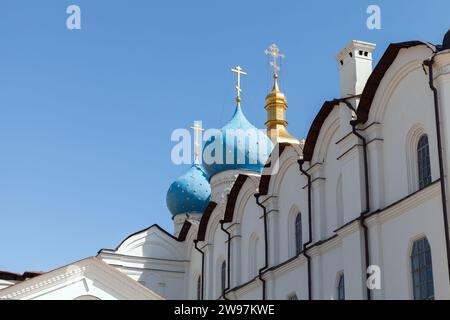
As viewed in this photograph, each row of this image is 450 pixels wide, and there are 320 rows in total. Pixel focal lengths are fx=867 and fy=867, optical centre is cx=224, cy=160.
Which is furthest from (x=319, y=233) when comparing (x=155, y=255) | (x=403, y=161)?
(x=155, y=255)

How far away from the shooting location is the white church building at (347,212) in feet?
57.4

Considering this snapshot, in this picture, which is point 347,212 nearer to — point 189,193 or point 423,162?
point 423,162

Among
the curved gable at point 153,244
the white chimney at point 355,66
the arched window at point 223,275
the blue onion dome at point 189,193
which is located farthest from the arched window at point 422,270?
the blue onion dome at point 189,193

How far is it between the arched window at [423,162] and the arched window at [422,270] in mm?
1261

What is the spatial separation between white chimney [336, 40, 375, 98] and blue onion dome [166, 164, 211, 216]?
47.5 feet

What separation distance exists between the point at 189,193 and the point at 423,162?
18293mm

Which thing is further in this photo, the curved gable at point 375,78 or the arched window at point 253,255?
the arched window at point 253,255

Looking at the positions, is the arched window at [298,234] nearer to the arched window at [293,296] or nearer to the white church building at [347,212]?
the white church building at [347,212]

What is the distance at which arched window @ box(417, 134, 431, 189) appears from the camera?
17922 millimetres

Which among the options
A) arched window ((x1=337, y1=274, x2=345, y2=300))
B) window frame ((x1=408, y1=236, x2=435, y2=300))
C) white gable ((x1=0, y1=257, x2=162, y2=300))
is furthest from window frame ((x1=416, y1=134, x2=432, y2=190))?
white gable ((x1=0, y1=257, x2=162, y2=300))

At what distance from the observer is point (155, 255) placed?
104ft

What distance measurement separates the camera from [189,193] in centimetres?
3553

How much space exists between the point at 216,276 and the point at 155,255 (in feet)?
13.1

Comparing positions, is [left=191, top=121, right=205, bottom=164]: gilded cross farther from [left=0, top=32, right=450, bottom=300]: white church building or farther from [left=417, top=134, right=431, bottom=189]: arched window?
[left=417, top=134, right=431, bottom=189]: arched window
